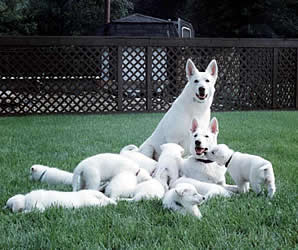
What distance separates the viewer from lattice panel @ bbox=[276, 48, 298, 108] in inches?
497

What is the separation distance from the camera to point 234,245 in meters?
2.42

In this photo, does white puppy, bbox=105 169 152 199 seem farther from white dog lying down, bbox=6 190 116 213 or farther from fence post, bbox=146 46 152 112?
fence post, bbox=146 46 152 112

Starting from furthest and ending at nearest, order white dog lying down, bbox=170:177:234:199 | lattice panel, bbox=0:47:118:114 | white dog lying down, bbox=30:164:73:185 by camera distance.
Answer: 1. lattice panel, bbox=0:47:118:114
2. white dog lying down, bbox=30:164:73:185
3. white dog lying down, bbox=170:177:234:199

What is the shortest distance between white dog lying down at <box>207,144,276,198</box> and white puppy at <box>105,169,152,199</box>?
25.5 inches

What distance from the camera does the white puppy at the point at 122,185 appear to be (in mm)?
3455

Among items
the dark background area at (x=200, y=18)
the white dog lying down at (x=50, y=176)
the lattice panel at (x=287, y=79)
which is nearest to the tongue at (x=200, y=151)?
the white dog lying down at (x=50, y=176)

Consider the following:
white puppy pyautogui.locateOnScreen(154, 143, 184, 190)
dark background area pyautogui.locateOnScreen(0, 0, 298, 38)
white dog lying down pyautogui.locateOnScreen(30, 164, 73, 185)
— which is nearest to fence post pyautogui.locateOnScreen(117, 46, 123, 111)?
white dog lying down pyautogui.locateOnScreen(30, 164, 73, 185)

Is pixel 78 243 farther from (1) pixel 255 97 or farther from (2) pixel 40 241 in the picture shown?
(1) pixel 255 97

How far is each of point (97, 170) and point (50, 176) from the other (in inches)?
28.1

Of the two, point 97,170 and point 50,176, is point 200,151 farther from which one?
point 50,176

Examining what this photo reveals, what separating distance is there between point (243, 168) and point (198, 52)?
29.6 ft

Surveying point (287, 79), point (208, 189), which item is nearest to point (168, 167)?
point (208, 189)

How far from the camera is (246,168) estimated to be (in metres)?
3.46

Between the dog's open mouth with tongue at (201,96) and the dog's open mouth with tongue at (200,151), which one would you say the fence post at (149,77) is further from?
the dog's open mouth with tongue at (200,151)
